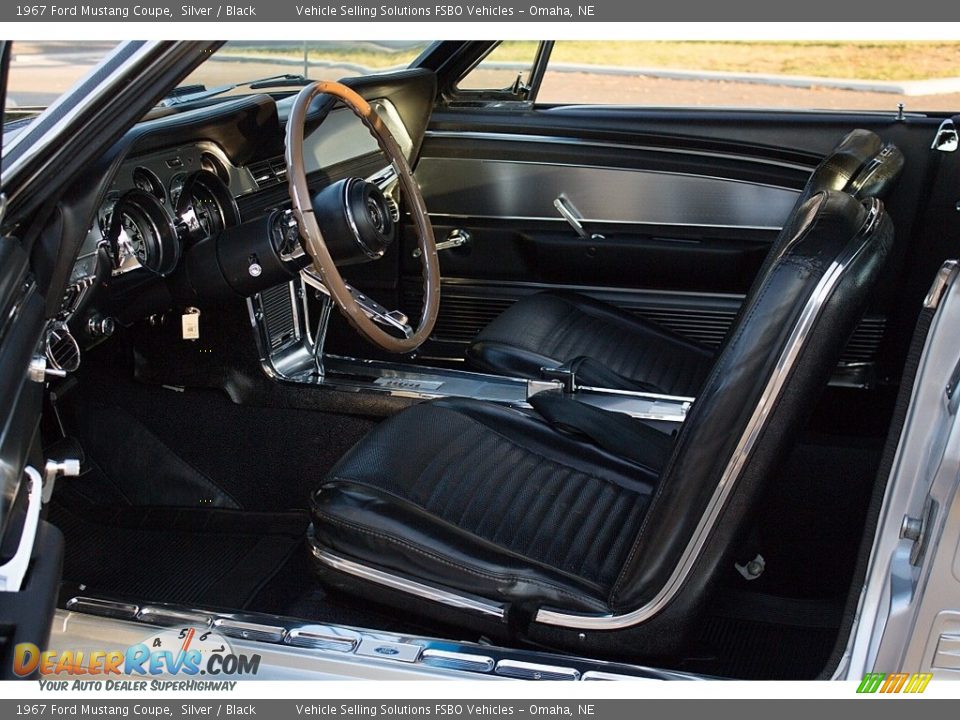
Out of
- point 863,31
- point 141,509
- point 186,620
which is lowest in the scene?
point 141,509

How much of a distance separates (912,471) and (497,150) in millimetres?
1765

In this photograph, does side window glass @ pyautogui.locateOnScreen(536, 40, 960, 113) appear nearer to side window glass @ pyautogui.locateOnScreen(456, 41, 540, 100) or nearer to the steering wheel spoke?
side window glass @ pyautogui.locateOnScreen(456, 41, 540, 100)

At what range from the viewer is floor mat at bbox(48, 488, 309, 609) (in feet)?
6.28

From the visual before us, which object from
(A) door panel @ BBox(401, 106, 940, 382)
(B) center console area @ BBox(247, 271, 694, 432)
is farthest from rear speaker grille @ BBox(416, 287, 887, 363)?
(B) center console area @ BBox(247, 271, 694, 432)

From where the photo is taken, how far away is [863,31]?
1435mm

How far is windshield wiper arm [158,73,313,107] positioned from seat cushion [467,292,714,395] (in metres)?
0.74

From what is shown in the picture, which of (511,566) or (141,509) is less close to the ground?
(511,566)

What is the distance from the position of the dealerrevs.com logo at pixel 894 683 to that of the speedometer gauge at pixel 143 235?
138cm

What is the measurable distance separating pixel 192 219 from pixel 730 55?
10.6 feet

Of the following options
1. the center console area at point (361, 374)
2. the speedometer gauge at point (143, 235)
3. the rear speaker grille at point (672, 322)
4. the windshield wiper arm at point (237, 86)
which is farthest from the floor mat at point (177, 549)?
the windshield wiper arm at point (237, 86)

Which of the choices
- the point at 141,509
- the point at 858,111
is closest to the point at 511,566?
the point at 141,509

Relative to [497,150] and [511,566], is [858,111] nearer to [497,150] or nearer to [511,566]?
[497,150]

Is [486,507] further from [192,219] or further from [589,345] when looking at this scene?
[192,219]

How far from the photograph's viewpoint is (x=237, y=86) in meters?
2.21
